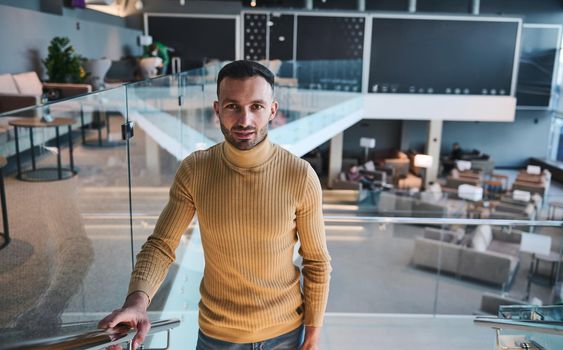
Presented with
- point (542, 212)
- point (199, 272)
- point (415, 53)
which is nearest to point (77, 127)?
point (199, 272)

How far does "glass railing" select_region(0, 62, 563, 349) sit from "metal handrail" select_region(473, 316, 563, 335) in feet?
4.62

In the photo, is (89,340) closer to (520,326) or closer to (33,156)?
(520,326)

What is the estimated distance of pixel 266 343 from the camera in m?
1.41

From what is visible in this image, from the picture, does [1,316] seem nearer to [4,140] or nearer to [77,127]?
[4,140]

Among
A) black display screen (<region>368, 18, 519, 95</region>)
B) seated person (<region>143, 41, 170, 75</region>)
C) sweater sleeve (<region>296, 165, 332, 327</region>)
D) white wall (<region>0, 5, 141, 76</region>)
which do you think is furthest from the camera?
black display screen (<region>368, 18, 519, 95</region>)

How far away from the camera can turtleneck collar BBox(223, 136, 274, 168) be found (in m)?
1.31

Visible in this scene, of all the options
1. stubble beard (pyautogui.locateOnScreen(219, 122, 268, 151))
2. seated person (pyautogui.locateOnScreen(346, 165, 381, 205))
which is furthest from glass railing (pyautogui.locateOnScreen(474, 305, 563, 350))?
seated person (pyautogui.locateOnScreen(346, 165, 381, 205))

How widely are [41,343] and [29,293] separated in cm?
135


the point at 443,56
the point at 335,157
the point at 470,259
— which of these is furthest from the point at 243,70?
the point at 335,157

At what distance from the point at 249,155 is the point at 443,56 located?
16.3 m

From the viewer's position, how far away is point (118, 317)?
113 centimetres

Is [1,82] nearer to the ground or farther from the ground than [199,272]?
farther from the ground

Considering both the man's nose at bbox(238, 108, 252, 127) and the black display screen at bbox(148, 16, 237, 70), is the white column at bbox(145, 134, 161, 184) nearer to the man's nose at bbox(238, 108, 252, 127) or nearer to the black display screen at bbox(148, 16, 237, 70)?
the man's nose at bbox(238, 108, 252, 127)

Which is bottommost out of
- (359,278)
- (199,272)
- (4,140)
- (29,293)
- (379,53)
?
(359,278)
